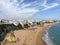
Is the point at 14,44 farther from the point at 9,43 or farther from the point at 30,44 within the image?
the point at 30,44

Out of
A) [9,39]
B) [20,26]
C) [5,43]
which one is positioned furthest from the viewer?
[20,26]

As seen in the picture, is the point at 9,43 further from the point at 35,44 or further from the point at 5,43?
the point at 35,44

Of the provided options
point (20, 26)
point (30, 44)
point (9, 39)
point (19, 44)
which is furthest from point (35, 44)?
point (20, 26)

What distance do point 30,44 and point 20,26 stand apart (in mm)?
43651

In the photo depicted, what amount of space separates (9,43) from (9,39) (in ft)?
5.95

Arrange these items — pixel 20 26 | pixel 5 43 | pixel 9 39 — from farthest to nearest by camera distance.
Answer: pixel 20 26 → pixel 9 39 → pixel 5 43

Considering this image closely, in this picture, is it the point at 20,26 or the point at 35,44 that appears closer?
the point at 35,44

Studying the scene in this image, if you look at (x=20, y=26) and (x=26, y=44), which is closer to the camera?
(x=26, y=44)

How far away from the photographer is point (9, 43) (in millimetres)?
28797

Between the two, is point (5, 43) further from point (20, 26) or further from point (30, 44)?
point (20, 26)

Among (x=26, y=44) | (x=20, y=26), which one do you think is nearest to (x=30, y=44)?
(x=26, y=44)

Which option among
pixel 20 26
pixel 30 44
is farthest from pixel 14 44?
pixel 20 26

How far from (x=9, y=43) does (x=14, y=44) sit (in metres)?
1.02

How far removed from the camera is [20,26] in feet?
239
